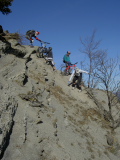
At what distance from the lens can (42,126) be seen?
600 cm

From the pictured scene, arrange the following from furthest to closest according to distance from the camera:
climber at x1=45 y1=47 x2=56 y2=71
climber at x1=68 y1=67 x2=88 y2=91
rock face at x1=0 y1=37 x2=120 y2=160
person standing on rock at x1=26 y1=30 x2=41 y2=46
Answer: climber at x1=45 y1=47 x2=56 y2=71 < person standing on rock at x1=26 y1=30 x2=41 y2=46 < climber at x1=68 y1=67 x2=88 y2=91 < rock face at x1=0 y1=37 x2=120 y2=160

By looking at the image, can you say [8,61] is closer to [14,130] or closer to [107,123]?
[14,130]

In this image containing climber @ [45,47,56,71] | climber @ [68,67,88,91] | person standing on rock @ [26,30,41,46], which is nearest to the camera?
climber @ [68,67,88,91]

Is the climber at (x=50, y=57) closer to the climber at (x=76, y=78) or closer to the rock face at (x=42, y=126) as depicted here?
the climber at (x=76, y=78)

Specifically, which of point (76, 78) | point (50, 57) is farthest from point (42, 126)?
point (50, 57)

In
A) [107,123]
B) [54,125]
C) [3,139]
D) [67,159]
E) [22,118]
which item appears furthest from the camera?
[107,123]

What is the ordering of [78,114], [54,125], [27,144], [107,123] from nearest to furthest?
[27,144]
[54,125]
[78,114]
[107,123]

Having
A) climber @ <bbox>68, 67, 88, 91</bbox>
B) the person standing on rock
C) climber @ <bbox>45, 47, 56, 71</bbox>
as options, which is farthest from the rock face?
climber @ <bbox>45, 47, 56, 71</bbox>

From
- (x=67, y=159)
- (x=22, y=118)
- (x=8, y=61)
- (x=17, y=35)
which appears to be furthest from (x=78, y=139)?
(x=17, y=35)

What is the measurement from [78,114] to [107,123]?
2.28 m

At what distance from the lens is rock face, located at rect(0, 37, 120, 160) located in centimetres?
466

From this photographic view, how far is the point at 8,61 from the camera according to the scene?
348 inches

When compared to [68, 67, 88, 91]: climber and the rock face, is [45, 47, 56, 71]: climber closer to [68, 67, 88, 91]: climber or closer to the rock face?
[68, 67, 88, 91]: climber

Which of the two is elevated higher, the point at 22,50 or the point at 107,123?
the point at 22,50
